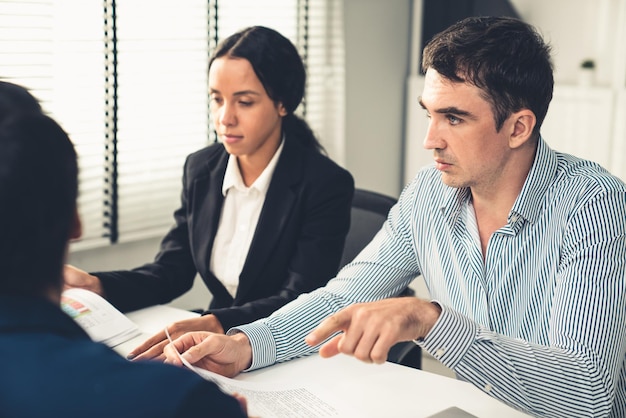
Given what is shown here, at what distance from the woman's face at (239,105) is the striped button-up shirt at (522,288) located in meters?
0.52

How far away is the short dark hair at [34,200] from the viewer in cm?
66

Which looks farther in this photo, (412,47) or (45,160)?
(412,47)

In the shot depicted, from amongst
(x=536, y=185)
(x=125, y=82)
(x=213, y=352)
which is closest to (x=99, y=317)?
(x=213, y=352)

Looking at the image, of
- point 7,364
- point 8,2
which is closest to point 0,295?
point 7,364

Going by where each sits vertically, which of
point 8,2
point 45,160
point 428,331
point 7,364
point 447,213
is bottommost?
point 428,331

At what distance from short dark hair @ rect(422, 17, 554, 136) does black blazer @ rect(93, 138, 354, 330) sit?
0.62 m

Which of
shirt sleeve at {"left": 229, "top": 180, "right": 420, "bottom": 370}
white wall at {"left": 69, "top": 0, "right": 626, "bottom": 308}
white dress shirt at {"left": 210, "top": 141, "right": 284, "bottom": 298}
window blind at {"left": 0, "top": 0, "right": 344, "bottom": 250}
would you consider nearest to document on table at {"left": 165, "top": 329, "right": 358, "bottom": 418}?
shirt sleeve at {"left": 229, "top": 180, "right": 420, "bottom": 370}

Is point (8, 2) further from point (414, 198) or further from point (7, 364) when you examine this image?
point (7, 364)

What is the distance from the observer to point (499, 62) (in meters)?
1.57

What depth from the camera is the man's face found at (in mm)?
1586

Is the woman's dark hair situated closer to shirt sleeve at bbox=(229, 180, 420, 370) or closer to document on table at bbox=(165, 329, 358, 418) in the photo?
shirt sleeve at bbox=(229, 180, 420, 370)

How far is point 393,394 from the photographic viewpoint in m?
1.37

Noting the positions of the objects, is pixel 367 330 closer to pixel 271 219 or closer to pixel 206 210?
pixel 271 219

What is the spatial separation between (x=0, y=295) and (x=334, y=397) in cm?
77
